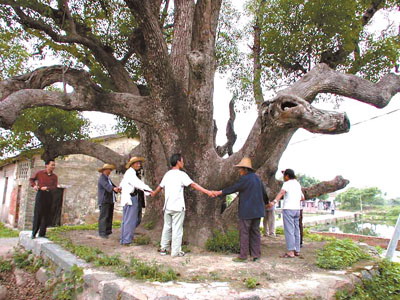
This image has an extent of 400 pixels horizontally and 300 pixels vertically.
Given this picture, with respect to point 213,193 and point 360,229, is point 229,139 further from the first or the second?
point 360,229

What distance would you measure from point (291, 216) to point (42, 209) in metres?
5.28

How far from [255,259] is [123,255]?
2244 mm

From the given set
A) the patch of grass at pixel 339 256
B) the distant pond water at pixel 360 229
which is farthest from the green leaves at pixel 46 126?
the distant pond water at pixel 360 229

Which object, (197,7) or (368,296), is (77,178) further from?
(368,296)

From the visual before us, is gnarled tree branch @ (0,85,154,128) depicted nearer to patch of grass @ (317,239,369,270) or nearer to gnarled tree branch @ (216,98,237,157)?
gnarled tree branch @ (216,98,237,157)

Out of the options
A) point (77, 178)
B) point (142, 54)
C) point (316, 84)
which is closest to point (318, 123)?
point (316, 84)

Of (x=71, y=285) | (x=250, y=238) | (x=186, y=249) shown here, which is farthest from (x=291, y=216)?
(x=71, y=285)

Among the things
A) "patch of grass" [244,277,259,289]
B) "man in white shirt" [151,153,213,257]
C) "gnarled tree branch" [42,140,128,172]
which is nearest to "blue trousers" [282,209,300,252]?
"man in white shirt" [151,153,213,257]

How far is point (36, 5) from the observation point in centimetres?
689

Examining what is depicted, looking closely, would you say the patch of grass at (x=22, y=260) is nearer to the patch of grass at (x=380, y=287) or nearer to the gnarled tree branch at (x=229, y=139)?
the gnarled tree branch at (x=229, y=139)

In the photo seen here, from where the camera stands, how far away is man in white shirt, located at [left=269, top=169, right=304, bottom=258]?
5.49m

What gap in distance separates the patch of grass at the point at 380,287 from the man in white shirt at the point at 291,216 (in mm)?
1273

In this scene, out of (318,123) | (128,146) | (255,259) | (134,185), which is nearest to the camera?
(318,123)

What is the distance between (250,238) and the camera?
5.22 meters
